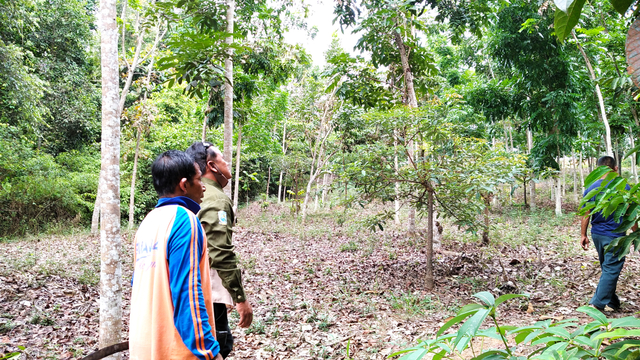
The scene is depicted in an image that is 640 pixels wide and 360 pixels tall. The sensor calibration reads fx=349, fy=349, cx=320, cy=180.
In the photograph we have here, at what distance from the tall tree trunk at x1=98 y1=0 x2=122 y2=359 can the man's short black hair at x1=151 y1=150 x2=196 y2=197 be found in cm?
158

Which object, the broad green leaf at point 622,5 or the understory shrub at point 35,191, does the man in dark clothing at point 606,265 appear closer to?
the broad green leaf at point 622,5

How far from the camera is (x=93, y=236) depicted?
35.0 ft

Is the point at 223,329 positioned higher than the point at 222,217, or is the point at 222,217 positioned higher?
the point at 222,217

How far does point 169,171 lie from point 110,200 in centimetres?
180

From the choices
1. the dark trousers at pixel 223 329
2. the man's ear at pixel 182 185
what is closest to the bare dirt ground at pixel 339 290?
the dark trousers at pixel 223 329

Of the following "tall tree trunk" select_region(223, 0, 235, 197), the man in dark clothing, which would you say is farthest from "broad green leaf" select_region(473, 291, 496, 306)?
"tall tree trunk" select_region(223, 0, 235, 197)

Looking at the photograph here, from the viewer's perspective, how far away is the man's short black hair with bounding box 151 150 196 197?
70.4 inches

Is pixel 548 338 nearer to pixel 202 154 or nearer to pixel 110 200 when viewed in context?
pixel 202 154

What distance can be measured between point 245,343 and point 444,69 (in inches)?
673

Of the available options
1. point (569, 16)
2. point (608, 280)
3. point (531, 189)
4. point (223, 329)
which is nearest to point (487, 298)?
point (569, 16)

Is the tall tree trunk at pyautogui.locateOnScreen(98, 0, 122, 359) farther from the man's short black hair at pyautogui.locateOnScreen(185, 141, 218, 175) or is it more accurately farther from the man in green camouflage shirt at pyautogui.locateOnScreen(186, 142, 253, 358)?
the man in green camouflage shirt at pyautogui.locateOnScreen(186, 142, 253, 358)

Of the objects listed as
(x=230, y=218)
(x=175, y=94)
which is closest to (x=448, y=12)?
(x=230, y=218)

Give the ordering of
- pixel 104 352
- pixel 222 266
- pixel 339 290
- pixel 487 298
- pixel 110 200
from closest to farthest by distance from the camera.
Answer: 1. pixel 487 298
2. pixel 104 352
3. pixel 222 266
4. pixel 110 200
5. pixel 339 290

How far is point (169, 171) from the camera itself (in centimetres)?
179
